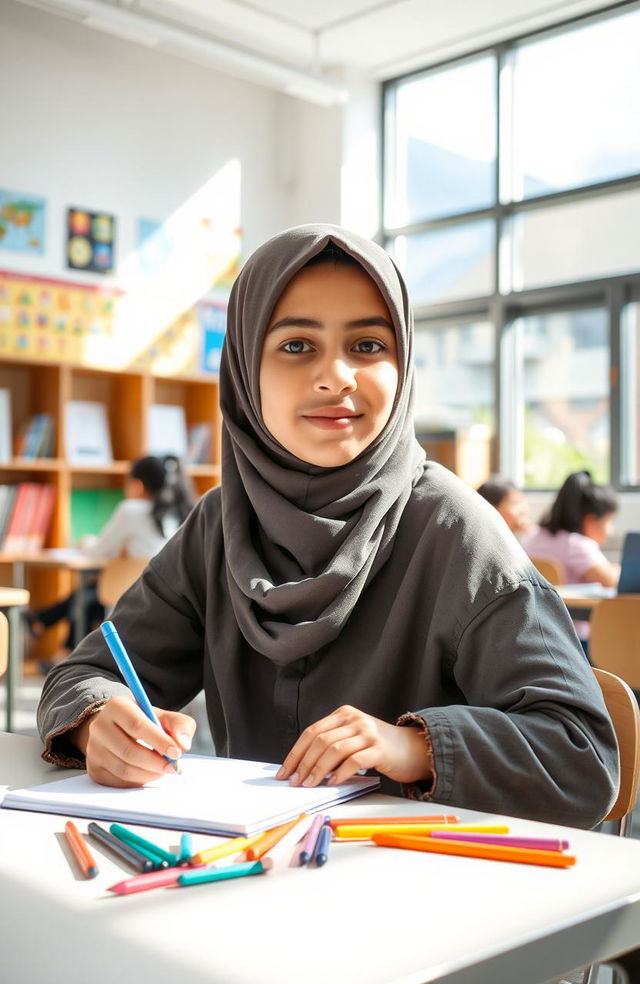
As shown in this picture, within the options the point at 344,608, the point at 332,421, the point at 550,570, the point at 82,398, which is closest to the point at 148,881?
the point at 344,608

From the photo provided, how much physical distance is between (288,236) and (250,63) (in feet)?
16.4

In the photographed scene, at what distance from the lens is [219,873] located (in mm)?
618

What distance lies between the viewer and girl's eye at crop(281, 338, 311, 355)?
1.08 metres

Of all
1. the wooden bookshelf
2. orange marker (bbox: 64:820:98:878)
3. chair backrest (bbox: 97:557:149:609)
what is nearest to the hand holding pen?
orange marker (bbox: 64:820:98:878)

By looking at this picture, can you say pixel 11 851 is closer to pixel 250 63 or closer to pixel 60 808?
pixel 60 808

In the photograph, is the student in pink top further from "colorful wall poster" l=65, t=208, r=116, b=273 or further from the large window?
"colorful wall poster" l=65, t=208, r=116, b=273

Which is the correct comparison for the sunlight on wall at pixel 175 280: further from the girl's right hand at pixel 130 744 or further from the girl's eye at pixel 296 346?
the girl's right hand at pixel 130 744

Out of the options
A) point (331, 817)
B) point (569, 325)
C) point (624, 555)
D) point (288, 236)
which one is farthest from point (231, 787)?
point (569, 325)

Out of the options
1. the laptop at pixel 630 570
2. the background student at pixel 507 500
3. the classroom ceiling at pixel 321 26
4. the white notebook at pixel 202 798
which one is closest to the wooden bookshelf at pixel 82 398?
the classroom ceiling at pixel 321 26

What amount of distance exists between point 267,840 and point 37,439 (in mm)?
5227

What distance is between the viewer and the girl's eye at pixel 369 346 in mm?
1078

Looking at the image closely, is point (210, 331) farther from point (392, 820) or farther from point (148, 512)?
point (392, 820)

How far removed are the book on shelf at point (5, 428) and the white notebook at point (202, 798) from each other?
493cm

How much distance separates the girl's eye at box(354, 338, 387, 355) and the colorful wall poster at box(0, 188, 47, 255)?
498 cm
